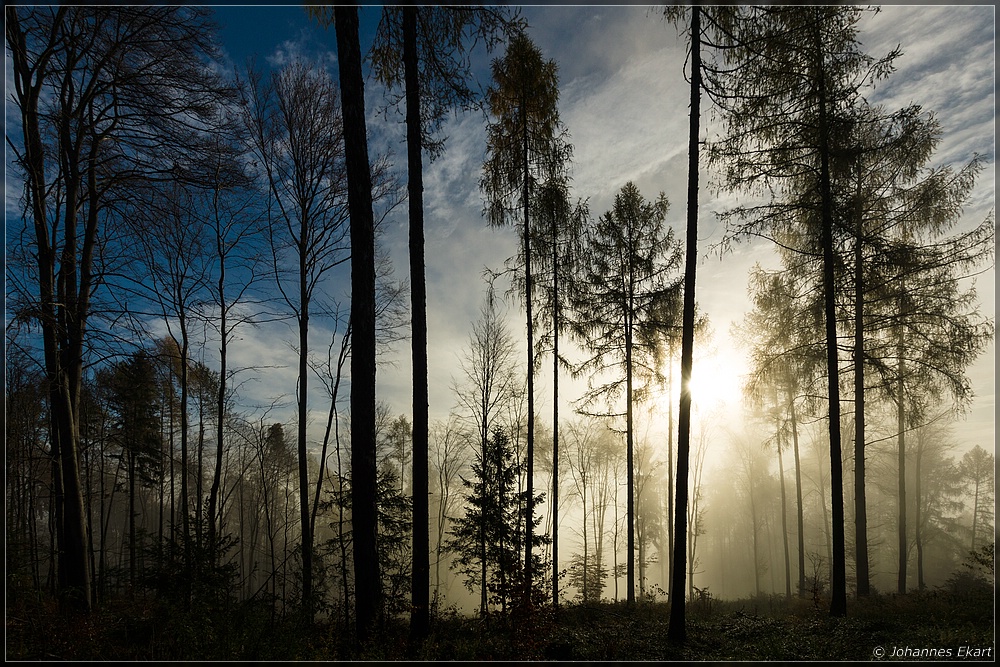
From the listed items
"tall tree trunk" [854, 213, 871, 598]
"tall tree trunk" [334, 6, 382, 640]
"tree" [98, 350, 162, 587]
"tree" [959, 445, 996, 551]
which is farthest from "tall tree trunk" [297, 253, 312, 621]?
"tree" [959, 445, 996, 551]

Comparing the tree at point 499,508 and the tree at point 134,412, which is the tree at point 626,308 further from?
the tree at point 134,412

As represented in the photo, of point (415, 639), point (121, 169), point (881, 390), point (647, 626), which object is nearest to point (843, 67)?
point (881, 390)

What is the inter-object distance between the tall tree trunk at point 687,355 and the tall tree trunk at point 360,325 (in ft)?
16.7

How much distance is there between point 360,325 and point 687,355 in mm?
5910

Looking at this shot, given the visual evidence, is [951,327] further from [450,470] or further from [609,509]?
[609,509]

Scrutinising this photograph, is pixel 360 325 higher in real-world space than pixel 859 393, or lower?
higher

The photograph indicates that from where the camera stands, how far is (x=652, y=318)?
44.4ft

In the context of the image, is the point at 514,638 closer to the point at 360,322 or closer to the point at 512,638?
the point at 512,638

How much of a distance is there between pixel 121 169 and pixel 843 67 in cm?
1482

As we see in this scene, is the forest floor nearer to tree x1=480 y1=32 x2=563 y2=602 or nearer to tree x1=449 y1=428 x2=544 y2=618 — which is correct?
tree x1=449 y1=428 x2=544 y2=618

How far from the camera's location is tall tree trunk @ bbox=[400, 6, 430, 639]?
7.29 m

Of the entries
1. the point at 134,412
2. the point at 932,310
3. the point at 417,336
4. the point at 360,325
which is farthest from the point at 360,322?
the point at 134,412

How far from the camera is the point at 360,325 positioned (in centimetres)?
718

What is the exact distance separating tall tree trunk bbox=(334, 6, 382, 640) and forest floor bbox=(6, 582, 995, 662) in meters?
1.18
